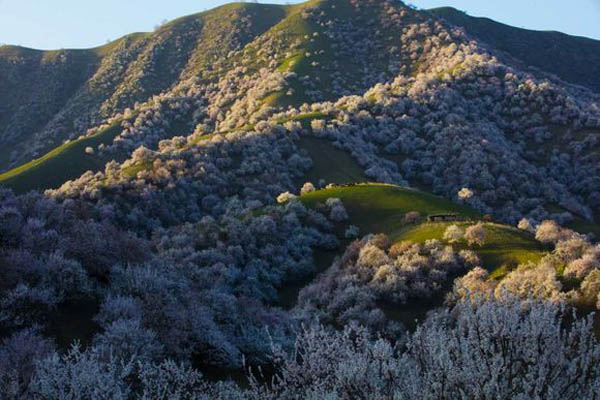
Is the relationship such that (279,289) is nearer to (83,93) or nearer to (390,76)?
(390,76)

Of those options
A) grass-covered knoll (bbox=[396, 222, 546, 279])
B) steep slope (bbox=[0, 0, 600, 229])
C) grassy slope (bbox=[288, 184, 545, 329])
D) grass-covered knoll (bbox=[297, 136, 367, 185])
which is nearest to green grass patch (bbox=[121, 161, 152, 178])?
steep slope (bbox=[0, 0, 600, 229])

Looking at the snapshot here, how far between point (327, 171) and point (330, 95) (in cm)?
5520

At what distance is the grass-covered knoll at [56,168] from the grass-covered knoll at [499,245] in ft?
181

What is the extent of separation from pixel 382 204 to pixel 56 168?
54504 millimetres

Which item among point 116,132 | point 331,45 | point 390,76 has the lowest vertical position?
point 116,132

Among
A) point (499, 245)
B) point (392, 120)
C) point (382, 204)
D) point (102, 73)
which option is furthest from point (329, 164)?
point (102, 73)

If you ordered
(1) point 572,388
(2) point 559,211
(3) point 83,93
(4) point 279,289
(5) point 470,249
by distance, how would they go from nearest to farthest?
(1) point 572,388, (5) point 470,249, (4) point 279,289, (2) point 559,211, (3) point 83,93

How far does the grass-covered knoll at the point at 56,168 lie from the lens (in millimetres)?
68125

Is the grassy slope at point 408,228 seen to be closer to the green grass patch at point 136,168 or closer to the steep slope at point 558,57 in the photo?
the green grass patch at point 136,168

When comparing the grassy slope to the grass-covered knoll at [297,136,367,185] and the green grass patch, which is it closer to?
the grass-covered knoll at [297,136,367,185]

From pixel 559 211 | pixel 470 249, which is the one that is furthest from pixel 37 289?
pixel 559 211

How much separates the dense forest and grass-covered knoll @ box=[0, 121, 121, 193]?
541mm

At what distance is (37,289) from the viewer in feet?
55.4

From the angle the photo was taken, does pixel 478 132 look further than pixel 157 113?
No
